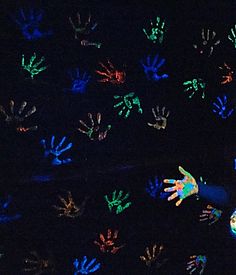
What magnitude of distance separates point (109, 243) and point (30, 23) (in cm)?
97

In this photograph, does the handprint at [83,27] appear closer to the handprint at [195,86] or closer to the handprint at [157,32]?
the handprint at [157,32]

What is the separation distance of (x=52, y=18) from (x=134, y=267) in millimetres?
1138

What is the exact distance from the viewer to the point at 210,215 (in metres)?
1.98

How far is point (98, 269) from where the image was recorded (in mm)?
1727

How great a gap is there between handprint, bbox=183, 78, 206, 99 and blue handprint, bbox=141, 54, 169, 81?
0.13 meters

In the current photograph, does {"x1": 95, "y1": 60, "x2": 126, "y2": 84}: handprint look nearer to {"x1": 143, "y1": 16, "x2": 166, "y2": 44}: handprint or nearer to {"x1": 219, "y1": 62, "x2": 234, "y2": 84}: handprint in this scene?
{"x1": 143, "y1": 16, "x2": 166, "y2": 44}: handprint

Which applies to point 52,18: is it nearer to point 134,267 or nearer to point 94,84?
point 94,84

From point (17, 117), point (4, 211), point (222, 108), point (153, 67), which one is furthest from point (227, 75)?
point (4, 211)

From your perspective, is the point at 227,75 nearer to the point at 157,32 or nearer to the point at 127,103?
the point at 157,32

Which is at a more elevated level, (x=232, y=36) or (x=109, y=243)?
(x=232, y=36)

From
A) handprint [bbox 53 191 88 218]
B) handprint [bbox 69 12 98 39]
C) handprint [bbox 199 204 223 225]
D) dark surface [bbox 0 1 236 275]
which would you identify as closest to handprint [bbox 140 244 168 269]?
dark surface [bbox 0 1 236 275]

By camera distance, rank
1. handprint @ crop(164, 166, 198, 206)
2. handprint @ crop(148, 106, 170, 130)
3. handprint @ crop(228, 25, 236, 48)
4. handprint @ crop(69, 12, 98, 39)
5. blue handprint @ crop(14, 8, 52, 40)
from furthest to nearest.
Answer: handprint @ crop(228, 25, 236, 48)
handprint @ crop(148, 106, 170, 130)
handprint @ crop(164, 166, 198, 206)
handprint @ crop(69, 12, 98, 39)
blue handprint @ crop(14, 8, 52, 40)

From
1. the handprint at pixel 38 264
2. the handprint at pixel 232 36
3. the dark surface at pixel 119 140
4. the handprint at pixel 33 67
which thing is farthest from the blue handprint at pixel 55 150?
the handprint at pixel 232 36

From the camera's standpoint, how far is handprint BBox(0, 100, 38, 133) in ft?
4.76
